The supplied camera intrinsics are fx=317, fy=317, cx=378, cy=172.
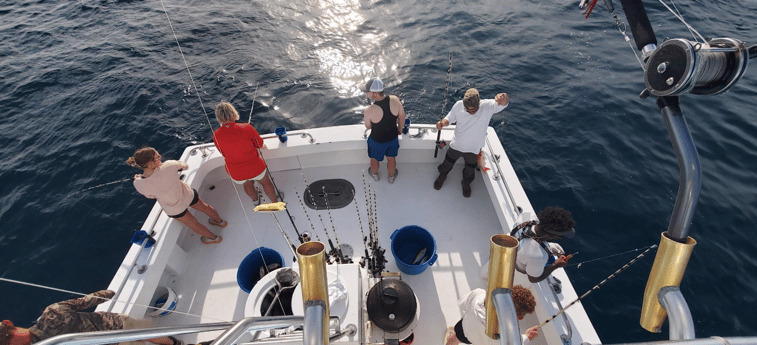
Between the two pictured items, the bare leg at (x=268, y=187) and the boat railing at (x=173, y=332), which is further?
the bare leg at (x=268, y=187)

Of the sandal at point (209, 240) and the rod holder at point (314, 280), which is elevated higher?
the rod holder at point (314, 280)

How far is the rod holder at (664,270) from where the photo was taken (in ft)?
2.98

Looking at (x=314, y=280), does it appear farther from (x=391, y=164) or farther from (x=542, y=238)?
(x=391, y=164)

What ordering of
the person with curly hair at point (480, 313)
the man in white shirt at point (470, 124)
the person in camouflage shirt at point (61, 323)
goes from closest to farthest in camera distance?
the person with curly hair at point (480, 313) → the person in camouflage shirt at point (61, 323) → the man in white shirt at point (470, 124)

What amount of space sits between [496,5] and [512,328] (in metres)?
12.5

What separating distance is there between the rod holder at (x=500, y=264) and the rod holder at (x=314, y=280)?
55 centimetres

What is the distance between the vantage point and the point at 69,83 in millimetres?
8156

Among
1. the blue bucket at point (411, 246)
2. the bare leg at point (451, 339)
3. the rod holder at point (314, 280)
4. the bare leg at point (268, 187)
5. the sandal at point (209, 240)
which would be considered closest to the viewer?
the rod holder at point (314, 280)

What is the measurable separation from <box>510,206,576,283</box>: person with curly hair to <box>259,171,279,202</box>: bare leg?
116 inches

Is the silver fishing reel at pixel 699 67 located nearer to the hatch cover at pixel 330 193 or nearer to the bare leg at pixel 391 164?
the bare leg at pixel 391 164

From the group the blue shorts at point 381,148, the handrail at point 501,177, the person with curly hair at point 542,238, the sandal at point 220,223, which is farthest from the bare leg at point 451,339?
the sandal at point 220,223

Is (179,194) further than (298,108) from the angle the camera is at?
No

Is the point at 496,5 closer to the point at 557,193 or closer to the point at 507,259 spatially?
the point at 557,193

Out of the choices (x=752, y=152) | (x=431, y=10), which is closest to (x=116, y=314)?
(x=752, y=152)
